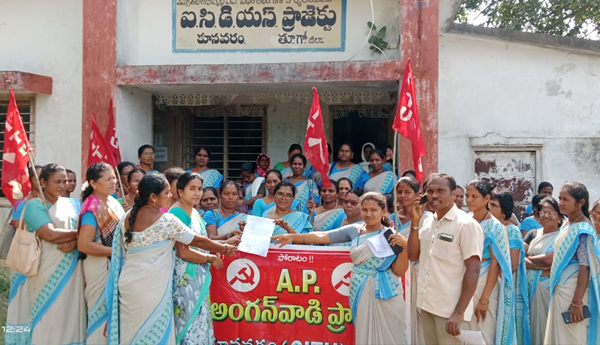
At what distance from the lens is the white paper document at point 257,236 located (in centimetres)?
502

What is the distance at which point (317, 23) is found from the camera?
820cm

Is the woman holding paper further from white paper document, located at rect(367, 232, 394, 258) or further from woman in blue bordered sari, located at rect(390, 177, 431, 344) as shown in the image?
woman in blue bordered sari, located at rect(390, 177, 431, 344)

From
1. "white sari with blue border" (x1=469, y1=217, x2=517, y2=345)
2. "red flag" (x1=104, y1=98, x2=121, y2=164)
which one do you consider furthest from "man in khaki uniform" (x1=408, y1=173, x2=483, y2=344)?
"red flag" (x1=104, y1=98, x2=121, y2=164)

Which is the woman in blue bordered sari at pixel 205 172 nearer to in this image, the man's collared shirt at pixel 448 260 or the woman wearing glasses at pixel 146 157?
the woman wearing glasses at pixel 146 157

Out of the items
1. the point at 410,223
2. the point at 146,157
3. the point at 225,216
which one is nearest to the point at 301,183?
the point at 225,216

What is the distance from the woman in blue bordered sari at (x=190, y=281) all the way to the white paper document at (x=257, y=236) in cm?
42

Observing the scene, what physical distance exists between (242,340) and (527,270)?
2.37 m

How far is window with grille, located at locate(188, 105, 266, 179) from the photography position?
9961 mm

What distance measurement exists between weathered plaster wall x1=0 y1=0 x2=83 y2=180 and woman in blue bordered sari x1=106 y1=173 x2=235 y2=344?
467 centimetres

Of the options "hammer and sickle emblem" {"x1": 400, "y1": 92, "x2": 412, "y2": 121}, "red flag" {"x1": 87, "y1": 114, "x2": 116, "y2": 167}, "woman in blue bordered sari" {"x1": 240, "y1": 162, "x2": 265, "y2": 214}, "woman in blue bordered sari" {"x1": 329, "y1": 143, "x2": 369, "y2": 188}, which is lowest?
"woman in blue bordered sari" {"x1": 240, "y1": 162, "x2": 265, "y2": 214}

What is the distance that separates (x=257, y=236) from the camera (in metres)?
5.05

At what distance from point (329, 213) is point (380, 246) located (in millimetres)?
1833

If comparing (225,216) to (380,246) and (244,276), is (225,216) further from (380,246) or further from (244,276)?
(380,246)

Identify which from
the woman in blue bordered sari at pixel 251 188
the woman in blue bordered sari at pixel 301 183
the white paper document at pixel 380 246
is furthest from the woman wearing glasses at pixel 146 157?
the white paper document at pixel 380 246
